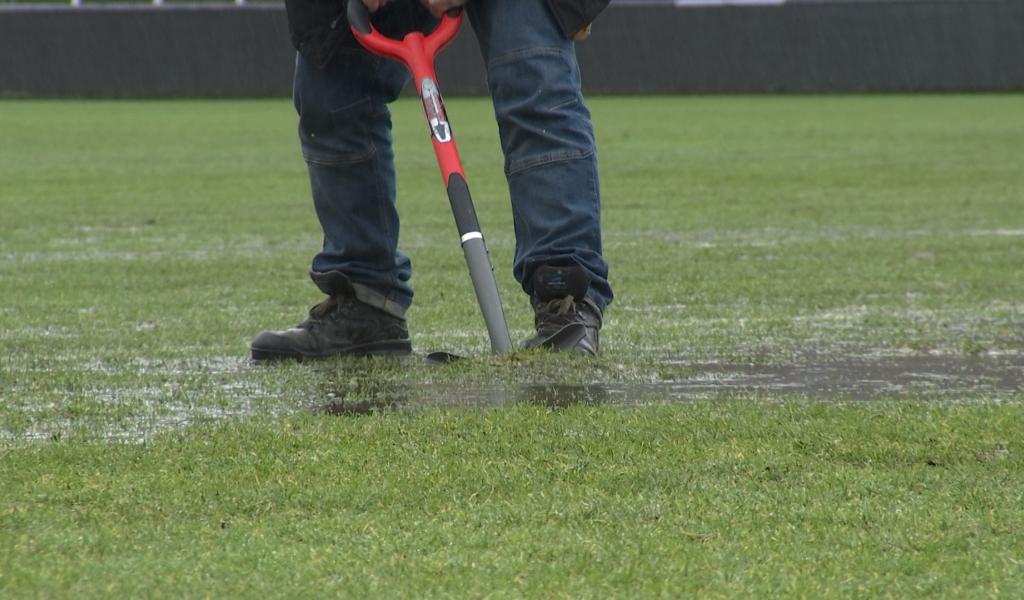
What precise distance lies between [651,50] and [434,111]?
21.3 metres

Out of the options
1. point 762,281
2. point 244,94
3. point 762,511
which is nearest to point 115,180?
point 762,281

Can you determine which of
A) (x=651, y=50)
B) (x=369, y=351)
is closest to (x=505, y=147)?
(x=369, y=351)

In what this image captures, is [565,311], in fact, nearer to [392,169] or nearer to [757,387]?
[757,387]

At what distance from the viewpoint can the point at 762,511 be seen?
214 centimetres

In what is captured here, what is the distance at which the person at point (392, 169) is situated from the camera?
3535mm

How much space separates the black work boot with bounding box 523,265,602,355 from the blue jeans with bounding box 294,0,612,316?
0.04 m

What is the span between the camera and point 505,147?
142 inches

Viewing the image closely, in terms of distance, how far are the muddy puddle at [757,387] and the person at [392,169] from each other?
1.12 ft

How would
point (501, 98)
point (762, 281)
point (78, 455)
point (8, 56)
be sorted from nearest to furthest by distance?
point (78, 455) < point (501, 98) < point (762, 281) < point (8, 56)

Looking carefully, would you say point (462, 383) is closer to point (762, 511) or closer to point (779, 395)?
point (779, 395)

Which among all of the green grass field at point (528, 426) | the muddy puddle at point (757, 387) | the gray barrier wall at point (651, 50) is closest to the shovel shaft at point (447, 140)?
the green grass field at point (528, 426)

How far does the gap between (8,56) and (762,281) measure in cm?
2041

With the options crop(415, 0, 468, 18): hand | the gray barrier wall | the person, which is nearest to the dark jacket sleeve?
the person

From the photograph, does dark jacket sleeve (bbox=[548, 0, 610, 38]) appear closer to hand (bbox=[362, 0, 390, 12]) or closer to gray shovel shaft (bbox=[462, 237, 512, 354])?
hand (bbox=[362, 0, 390, 12])
